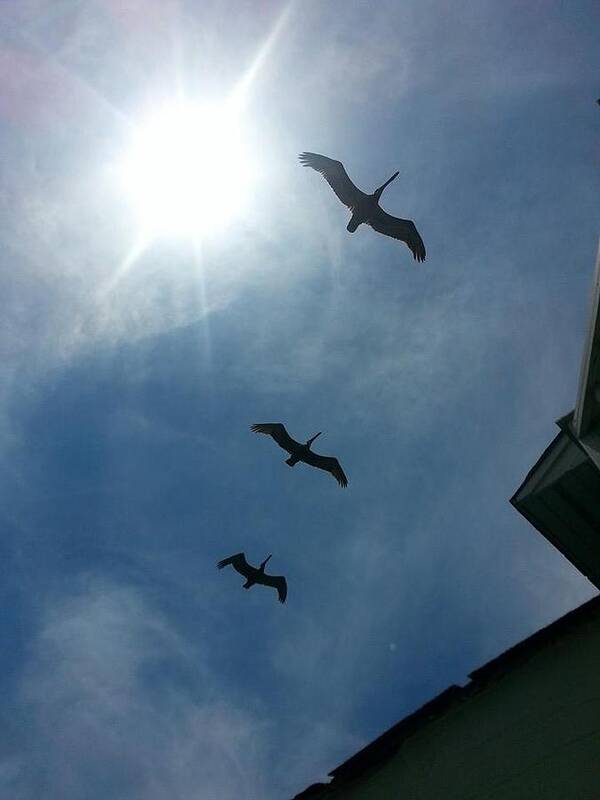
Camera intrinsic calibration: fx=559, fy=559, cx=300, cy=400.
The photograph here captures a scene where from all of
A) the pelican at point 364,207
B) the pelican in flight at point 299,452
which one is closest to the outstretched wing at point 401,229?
the pelican at point 364,207

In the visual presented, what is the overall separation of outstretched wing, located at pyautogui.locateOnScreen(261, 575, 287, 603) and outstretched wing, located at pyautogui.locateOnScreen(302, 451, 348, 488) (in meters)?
4.17

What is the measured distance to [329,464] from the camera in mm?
18641

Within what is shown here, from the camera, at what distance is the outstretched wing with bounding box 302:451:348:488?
18.5m

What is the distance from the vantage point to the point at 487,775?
6.24 metres

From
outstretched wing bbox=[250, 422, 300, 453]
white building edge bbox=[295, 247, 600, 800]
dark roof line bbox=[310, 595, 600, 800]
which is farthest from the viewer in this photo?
outstretched wing bbox=[250, 422, 300, 453]

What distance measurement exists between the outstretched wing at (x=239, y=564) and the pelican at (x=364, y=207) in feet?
35.5

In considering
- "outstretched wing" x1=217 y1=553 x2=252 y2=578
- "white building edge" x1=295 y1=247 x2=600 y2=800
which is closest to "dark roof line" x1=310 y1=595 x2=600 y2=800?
"white building edge" x1=295 y1=247 x2=600 y2=800

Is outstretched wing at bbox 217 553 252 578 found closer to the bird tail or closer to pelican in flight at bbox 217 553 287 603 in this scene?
pelican in flight at bbox 217 553 287 603

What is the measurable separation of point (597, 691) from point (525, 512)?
119 inches

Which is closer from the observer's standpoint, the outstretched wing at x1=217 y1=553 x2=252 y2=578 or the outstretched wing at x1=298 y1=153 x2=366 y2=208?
the outstretched wing at x1=298 y1=153 x2=366 y2=208

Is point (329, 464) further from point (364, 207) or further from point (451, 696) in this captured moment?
point (451, 696)

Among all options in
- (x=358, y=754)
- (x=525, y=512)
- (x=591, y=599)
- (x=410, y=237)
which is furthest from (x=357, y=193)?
(x=358, y=754)

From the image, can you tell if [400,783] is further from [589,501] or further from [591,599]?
[589,501]

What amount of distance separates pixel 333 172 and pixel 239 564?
40.9ft
